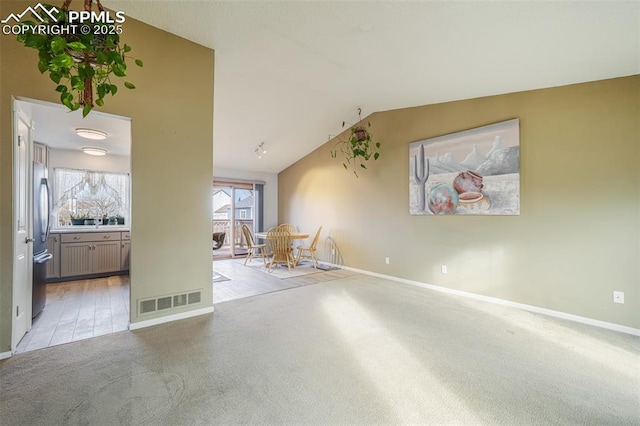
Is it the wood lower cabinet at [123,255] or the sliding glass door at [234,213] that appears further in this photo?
the sliding glass door at [234,213]

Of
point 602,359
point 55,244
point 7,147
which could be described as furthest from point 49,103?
point 602,359

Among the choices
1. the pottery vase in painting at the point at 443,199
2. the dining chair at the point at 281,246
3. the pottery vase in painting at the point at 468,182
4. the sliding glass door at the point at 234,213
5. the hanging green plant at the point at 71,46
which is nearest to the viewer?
the hanging green plant at the point at 71,46

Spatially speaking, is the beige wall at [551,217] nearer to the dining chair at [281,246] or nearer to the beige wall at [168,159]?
the dining chair at [281,246]

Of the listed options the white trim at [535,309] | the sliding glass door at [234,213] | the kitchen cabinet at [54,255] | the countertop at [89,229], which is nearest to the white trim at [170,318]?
the countertop at [89,229]

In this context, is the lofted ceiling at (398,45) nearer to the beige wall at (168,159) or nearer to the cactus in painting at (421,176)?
the beige wall at (168,159)

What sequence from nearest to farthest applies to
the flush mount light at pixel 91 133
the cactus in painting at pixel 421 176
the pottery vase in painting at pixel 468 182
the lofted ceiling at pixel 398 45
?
the lofted ceiling at pixel 398 45
the pottery vase in painting at pixel 468 182
the flush mount light at pixel 91 133
the cactus in painting at pixel 421 176

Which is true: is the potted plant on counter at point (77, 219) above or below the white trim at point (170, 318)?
above

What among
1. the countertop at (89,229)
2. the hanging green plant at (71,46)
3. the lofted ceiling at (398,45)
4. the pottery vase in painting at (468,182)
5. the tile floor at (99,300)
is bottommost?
the tile floor at (99,300)

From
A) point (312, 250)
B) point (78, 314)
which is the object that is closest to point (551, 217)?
point (312, 250)

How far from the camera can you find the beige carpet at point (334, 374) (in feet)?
5.37

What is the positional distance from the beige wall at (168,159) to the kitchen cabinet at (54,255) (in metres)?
2.95

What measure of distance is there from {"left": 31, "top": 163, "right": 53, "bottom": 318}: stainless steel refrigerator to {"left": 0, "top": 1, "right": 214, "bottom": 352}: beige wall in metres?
1.01

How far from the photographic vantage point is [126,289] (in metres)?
Answer: 4.23

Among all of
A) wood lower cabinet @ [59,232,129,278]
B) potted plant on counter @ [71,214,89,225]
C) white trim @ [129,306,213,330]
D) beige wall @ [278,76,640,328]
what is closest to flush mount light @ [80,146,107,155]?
potted plant on counter @ [71,214,89,225]
